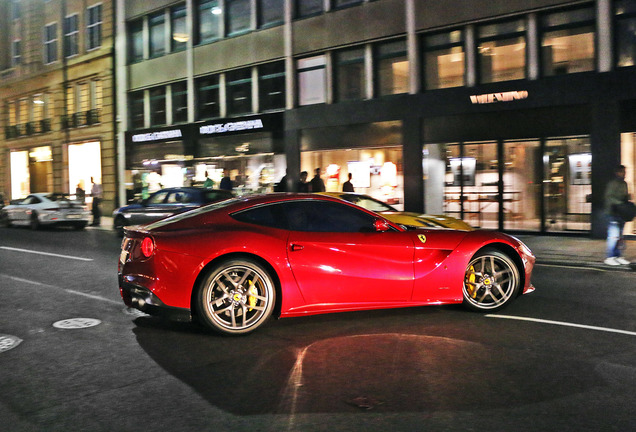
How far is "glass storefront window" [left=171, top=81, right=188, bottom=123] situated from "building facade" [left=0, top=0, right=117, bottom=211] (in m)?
4.82

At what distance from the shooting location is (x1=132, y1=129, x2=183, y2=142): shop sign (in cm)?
2967

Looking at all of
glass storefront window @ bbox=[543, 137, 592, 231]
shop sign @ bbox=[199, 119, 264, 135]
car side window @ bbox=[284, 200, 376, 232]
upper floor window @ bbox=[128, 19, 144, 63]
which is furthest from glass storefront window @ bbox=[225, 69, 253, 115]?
car side window @ bbox=[284, 200, 376, 232]

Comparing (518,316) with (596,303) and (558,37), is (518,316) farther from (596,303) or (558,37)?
(558,37)

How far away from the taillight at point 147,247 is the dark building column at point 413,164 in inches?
600

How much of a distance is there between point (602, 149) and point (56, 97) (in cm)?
3030

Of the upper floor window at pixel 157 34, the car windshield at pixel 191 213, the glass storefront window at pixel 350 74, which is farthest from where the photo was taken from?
the upper floor window at pixel 157 34

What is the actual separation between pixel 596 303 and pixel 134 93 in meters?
28.3

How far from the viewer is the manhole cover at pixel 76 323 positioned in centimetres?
701

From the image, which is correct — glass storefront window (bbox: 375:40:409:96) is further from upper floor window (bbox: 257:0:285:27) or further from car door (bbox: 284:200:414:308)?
car door (bbox: 284:200:414:308)

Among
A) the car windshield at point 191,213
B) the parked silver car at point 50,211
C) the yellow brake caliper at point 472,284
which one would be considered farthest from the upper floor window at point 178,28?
the yellow brake caliper at point 472,284

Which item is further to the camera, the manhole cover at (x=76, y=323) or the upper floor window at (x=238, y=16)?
the upper floor window at (x=238, y=16)

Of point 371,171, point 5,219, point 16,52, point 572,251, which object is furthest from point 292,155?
point 16,52

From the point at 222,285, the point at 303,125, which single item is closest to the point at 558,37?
the point at 303,125

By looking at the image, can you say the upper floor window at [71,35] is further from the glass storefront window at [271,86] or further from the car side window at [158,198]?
the car side window at [158,198]
